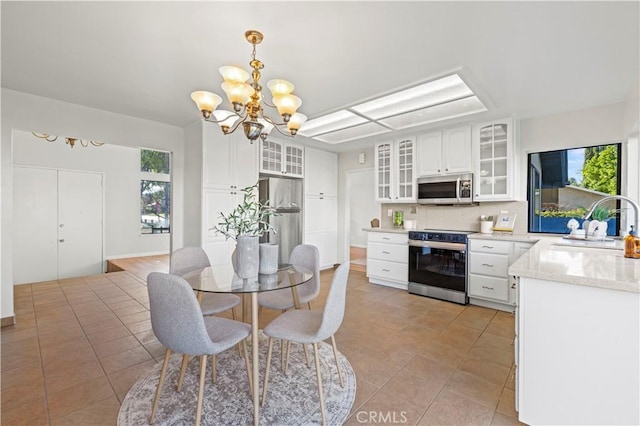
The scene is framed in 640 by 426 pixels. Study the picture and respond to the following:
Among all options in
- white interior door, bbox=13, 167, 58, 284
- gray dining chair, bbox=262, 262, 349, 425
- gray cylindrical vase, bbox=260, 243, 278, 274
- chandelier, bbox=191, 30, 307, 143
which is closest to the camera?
gray dining chair, bbox=262, 262, 349, 425

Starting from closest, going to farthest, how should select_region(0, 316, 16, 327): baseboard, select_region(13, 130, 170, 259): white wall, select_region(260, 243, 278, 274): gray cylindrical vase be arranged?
select_region(260, 243, 278, 274): gray cylindrical vase < select_region(0, 316, 16, 327): baseboard < select_region(13, 130, 170, 259): white wall

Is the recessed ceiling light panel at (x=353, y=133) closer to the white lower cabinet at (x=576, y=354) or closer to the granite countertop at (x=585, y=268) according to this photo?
the granite countertop at (x=585, y=268)

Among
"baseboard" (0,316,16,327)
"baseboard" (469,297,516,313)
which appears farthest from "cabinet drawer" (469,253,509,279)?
"baseboard" (0,316,16,327)

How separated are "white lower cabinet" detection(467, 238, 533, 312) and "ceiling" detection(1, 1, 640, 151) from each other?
5.43 feet

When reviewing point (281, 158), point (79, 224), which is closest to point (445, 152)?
point (281, 158)

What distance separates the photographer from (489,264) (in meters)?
3.36

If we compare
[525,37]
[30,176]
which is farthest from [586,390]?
[30,176]

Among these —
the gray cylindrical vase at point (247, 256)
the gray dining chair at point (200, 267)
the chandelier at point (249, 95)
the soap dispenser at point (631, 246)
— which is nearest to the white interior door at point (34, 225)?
the gray dining chair at point (200, 267)

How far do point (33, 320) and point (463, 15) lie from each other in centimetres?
479

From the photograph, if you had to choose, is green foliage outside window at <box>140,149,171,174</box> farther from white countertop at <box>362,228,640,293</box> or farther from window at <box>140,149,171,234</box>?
white countertop at <box>362,228,640,293</box>

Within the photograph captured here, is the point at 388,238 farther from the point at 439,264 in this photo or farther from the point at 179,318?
the point at 179,318

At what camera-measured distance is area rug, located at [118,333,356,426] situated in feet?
5.18

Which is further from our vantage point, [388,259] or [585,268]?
[388,259]

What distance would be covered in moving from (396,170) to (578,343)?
132 inches
